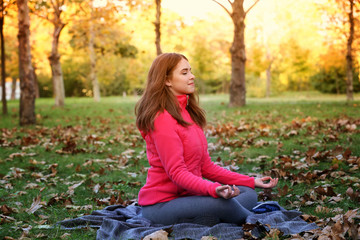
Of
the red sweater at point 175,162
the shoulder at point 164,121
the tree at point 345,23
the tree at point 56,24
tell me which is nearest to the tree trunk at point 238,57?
the tree at point 345,23

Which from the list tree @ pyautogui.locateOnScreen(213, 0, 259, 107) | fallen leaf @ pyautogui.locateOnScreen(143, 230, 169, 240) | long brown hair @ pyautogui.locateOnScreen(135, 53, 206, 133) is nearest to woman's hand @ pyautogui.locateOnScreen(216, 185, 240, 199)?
fallen leaf @ pyautogui.locateOnScreen(143, 230, 169, 240)

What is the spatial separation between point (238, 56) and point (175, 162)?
15.3 meters

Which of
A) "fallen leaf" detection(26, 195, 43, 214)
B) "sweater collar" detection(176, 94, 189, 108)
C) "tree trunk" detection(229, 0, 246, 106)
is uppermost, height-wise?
"tree trunk" detection(229, 0, 246, 106)

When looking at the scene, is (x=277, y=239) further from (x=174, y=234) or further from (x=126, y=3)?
(x=126, y=3)

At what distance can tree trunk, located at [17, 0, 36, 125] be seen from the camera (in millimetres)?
12930

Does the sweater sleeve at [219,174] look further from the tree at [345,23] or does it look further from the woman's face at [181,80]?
the tree at [345,23]

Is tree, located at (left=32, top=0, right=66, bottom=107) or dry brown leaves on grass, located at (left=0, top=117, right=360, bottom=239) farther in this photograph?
tree, located at (left=32, top=0, right=66, bottom=107)

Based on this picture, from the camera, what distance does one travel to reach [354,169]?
557 cm

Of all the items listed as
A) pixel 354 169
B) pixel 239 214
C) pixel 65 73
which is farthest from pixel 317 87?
pixel 239 214

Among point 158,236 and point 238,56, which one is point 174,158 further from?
point 238,56

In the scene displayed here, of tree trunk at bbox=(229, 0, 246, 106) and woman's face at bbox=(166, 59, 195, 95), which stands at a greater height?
tree trunk at bbox=(229, 0, 246, 106)

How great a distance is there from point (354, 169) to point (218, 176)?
2.49 meters

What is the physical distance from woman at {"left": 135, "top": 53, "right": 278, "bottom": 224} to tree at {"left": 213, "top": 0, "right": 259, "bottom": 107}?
13933mm

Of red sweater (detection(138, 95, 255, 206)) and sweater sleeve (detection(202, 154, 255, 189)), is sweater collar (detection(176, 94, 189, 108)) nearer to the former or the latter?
red sweater (detection(138, 95, 255, 206))
